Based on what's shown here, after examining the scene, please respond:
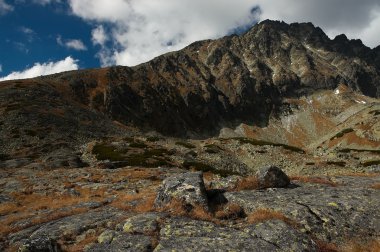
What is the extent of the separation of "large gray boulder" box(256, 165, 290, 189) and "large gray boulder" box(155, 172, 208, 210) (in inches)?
177

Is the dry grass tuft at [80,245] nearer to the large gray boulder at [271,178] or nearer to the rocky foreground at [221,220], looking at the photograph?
the rocky foreground at [221,220]

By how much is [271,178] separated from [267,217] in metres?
5.99

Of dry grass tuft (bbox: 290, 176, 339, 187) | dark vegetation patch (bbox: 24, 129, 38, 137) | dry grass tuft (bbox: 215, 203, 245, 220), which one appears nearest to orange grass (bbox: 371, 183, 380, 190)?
dry grass tuft (bbox: 290, 176, 339, 187)

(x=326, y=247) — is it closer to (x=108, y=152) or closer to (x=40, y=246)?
(x=40, y=246)

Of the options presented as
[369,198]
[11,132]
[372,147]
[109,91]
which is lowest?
[372,147]

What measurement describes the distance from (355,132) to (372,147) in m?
11.4

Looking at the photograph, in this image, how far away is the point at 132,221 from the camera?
19.0 meters

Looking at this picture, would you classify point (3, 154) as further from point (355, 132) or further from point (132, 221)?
point (355, 132)

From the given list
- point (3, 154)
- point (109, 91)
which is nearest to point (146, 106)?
point (109, 91)

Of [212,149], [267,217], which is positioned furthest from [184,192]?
[212,149]

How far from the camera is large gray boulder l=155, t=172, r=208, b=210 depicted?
818 inches

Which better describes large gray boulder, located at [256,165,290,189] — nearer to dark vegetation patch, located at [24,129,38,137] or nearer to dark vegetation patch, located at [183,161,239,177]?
dark vegetation patch, located at [183,161,239,177]

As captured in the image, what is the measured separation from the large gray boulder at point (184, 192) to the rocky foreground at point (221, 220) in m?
0.06

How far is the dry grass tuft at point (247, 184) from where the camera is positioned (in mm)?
24312
